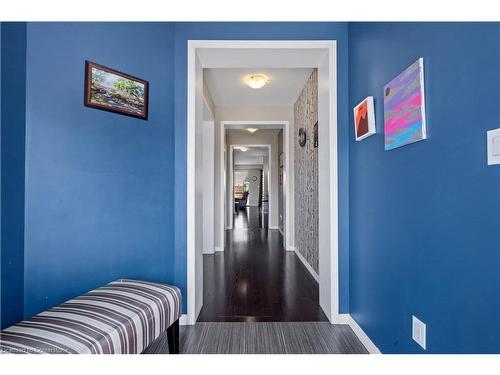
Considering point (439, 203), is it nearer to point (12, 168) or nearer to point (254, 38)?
point (254, 38)

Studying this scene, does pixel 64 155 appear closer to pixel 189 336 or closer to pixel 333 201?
pixel 189 336

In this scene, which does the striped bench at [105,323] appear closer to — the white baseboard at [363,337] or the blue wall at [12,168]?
the blue wall at [12,168]

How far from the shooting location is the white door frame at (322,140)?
79.0 inches

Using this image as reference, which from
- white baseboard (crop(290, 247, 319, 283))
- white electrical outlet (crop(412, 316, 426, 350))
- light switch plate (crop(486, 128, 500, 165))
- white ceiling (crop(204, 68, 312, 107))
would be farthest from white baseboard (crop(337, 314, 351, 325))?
white ceiling (crop(204, 68, 312, 107))

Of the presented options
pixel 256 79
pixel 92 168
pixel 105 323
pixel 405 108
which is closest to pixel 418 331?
pixel 405 108

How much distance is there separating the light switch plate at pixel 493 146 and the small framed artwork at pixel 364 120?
0.80 meters

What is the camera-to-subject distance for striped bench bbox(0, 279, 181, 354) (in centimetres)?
93

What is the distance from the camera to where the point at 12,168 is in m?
1.33

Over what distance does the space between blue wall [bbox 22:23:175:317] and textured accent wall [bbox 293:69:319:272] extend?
1.77 meters

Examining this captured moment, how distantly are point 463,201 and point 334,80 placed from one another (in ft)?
4.77

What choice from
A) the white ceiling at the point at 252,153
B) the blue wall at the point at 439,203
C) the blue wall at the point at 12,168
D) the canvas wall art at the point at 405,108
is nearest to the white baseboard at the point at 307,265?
the blue wall at the point at 439,203

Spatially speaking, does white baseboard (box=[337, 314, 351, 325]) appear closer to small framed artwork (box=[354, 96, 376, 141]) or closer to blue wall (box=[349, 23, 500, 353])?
blue wall (box=[349, 23, 500, 353])

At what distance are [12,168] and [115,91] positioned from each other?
29.6 inches

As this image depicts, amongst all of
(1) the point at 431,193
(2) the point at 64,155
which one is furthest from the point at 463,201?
(2) the point at 64,155
